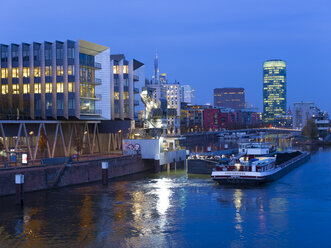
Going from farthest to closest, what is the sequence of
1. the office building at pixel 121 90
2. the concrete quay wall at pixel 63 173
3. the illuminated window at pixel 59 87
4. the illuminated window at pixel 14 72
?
the office building at pixel 121 90, the illuminated window at pixel 14 72, the illuminated window at pixel 59 87, the concrete quay wall at pixel 63 173

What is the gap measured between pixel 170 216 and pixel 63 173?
64.5ft

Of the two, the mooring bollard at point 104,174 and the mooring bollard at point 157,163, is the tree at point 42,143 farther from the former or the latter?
the mooring bollard at point 157,163

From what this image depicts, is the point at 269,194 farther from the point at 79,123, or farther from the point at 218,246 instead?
the point at 79,123

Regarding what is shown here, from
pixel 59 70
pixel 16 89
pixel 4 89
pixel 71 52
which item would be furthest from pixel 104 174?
pixel 4 89

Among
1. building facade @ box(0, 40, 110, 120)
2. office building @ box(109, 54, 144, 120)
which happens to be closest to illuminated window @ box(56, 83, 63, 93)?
building facade @ box(0, 40, 110, 120)

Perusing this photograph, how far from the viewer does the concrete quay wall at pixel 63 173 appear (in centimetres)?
4712

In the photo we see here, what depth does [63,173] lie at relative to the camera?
53656mm

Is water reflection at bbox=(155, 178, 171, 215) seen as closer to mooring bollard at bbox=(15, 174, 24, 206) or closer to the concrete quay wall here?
the concrete quay wall

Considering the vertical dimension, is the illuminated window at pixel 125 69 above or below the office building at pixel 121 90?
above

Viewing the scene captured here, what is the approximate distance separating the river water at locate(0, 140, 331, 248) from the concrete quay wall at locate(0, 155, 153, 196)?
140cm

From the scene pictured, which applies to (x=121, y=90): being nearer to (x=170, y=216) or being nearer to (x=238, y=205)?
(x=238, y=205)

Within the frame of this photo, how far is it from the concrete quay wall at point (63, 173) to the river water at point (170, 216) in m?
1.40

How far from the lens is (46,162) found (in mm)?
53625

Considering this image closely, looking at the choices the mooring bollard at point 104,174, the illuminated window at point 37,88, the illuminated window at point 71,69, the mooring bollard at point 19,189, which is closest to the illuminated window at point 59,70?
the illuminated window at point 71,69
